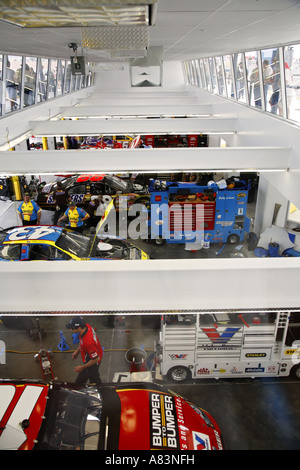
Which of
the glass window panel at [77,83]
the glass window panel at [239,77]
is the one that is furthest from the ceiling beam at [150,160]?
the glass window panel at [77,83]

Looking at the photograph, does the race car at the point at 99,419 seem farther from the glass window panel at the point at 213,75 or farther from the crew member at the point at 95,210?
the glass window panel at the point at 213,75

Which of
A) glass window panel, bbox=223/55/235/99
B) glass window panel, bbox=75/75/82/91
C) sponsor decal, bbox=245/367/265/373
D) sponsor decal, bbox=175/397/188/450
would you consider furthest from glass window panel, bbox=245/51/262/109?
glass window panel, bbox=75/75/82/91

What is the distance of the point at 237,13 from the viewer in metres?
3.41

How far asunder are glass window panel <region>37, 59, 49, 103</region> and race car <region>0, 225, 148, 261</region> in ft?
23.3

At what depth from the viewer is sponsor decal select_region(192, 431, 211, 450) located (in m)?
4.25

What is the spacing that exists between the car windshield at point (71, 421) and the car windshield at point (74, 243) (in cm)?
382

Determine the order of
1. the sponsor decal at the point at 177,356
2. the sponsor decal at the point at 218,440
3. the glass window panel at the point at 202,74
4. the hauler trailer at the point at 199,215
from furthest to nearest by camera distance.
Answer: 1. the glass window panel at the point at 202,74
2. the hauler trailer at the point at 199,215
3. the sponsor decal at the point at 177,356
4. the sponsor decal at the point at 218,440

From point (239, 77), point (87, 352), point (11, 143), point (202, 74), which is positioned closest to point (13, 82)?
point (11, 143)

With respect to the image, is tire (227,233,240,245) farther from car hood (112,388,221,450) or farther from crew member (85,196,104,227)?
car hood (112,388,221,450)

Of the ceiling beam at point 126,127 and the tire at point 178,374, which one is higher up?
the ceiling beam at point 126,127

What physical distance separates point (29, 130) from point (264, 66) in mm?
6794

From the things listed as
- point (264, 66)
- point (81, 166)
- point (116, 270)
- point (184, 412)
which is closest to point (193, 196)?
point (264, 66)

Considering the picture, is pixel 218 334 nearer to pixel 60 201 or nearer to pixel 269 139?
pixel 269 139

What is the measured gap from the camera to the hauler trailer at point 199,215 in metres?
10.5
